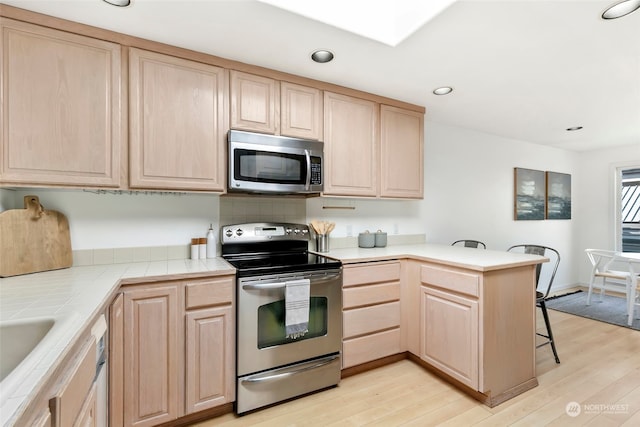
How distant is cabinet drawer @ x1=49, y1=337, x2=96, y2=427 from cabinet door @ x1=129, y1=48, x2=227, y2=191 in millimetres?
1079

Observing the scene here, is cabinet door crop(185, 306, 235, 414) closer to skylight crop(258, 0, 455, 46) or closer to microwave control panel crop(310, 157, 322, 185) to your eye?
microwave control panel crop(310, 157, 322, 185)

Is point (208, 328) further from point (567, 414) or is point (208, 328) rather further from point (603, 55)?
point (603, 55)

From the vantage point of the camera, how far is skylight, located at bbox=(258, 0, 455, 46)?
5.13 feet

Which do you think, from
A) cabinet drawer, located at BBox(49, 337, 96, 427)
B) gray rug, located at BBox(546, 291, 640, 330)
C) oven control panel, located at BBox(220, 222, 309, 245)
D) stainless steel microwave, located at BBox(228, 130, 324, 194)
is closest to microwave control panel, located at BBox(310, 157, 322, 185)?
stainless steel microwave, located at BBox(228, 130, 324, 194)

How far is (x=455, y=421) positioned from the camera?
1.78m

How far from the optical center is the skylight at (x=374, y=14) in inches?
61.6

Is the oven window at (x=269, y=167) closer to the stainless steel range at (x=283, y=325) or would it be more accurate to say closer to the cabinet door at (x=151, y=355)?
the stainless steel range at (x=283, y=325)

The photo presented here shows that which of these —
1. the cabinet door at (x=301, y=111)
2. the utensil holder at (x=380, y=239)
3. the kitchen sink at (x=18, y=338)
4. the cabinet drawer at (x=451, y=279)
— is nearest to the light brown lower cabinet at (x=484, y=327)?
the cabinet drawer at (x=451, y=279)

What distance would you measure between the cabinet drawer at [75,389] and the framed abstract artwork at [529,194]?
4705mm

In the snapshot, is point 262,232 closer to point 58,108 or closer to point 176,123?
point 176,123

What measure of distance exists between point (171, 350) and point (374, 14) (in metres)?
2.26

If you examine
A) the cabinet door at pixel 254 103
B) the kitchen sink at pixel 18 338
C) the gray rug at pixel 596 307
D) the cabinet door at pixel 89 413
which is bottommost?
the gray rug at pixel 596 307

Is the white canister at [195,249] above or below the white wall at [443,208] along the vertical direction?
below

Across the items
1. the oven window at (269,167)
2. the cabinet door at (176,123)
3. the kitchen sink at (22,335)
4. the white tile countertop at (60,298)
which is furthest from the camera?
the oven window at (269,167)
